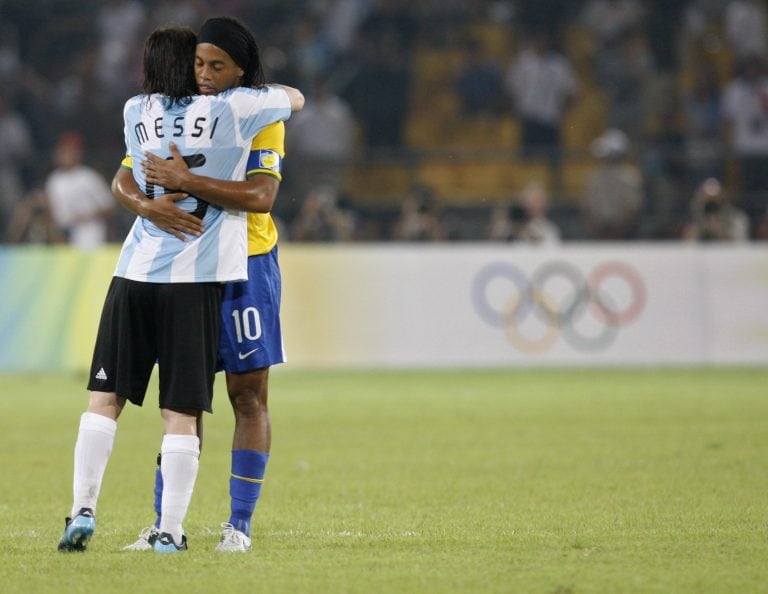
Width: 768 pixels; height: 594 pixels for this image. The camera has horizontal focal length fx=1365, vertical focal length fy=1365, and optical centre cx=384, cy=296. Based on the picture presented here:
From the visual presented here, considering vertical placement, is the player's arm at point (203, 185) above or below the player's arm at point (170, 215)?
above

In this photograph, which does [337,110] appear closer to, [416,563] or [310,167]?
[310,167]

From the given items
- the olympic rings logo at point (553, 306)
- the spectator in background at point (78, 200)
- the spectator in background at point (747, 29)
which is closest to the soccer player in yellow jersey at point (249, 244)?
the olympic rings logo at point (553, 306)

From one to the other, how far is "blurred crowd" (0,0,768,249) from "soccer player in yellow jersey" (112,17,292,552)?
12.0 meters

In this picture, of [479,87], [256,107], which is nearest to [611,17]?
[479,87]

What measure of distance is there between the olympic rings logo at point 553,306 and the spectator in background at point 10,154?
687 centimetres

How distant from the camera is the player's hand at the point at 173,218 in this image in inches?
211

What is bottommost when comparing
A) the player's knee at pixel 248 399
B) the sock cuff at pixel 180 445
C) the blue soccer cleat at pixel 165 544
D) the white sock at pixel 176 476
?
the blue soccer cleat at pixel 165 544

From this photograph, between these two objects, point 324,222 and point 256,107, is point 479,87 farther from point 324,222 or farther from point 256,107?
point 256,107

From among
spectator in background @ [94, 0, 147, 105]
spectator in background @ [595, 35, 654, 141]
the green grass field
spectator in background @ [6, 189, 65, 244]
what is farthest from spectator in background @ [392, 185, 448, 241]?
spectator in background @ [94, 0, 147, 105]

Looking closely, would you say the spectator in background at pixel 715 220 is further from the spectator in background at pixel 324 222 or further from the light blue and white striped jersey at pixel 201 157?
the light blue and white striped jersey at pixel 201 157

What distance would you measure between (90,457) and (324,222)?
506 inches

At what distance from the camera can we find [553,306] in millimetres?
16125

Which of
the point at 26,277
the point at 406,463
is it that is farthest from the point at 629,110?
the point at 406,463

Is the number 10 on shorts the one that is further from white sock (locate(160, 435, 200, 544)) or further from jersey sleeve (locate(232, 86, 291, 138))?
jersey sleeve (locate(232, 86, 291, 138))
